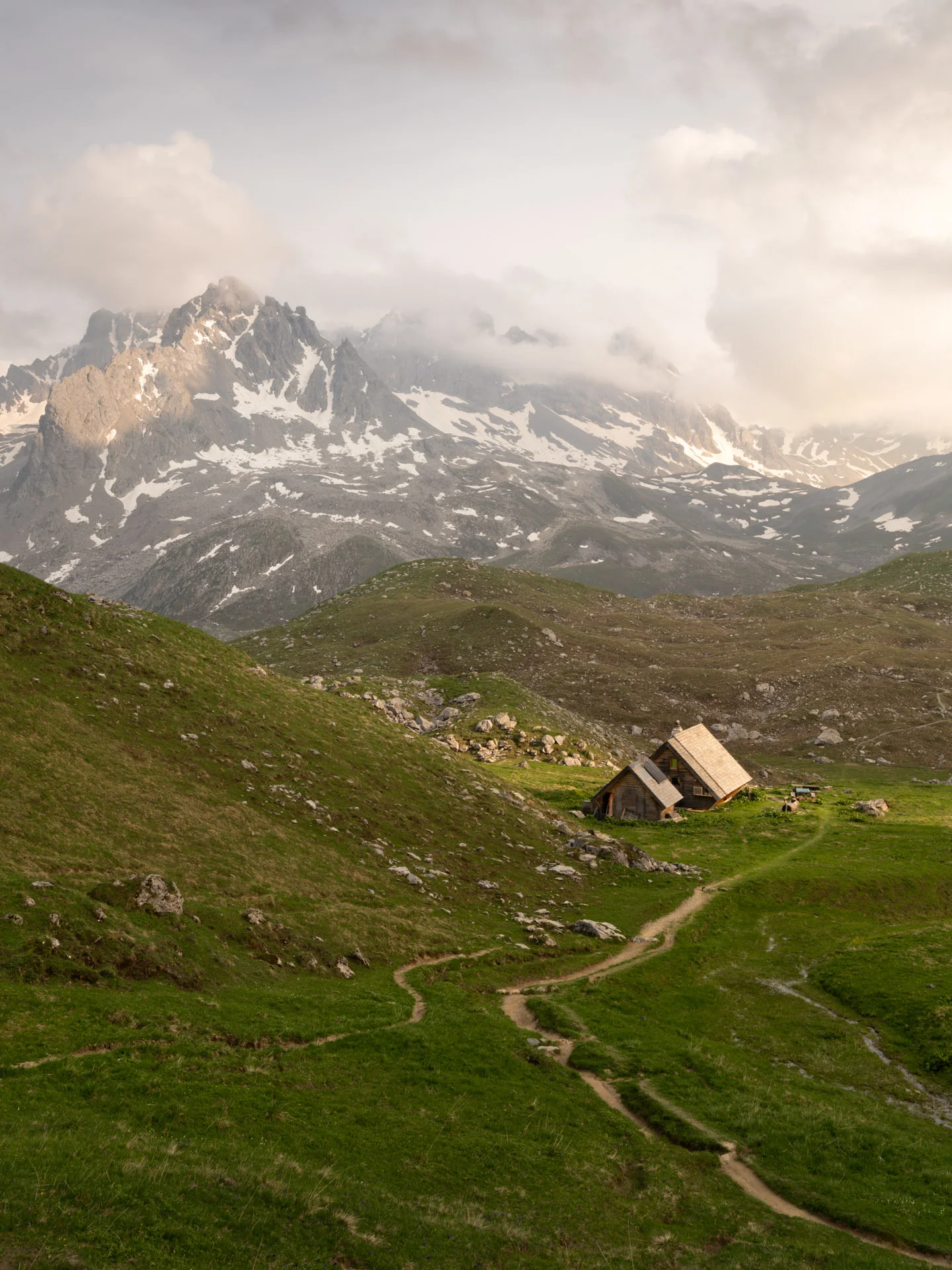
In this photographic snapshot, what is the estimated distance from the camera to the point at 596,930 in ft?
144

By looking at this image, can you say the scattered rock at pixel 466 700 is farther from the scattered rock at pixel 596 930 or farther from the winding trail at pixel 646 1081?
the scattered rock at pixel 596 930

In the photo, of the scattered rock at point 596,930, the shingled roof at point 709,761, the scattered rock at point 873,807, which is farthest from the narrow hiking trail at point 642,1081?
the scattered rock at point 873,807

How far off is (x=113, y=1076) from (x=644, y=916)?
35.1m

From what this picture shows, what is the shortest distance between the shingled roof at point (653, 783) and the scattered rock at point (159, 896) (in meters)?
47.6

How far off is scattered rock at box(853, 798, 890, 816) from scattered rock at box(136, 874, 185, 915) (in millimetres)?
69194

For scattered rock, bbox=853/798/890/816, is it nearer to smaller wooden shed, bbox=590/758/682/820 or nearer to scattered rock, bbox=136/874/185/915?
smaller wooden shed, bbox=590/758/682/820

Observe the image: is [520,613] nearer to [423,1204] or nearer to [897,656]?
[897,656]

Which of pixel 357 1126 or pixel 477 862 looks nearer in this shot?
pixel 357 1126

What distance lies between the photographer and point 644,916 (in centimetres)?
4816

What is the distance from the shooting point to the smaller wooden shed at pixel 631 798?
71.9m

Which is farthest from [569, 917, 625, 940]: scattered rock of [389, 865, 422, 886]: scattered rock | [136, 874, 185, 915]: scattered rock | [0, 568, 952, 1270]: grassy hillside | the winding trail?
[136, 874, 185, 915]: scattered rock

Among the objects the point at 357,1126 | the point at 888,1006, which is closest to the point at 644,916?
the point at 888,1006

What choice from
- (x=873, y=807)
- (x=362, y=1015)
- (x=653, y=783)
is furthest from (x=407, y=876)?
(x=873, y=807)

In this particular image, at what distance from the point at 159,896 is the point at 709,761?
213 feet
